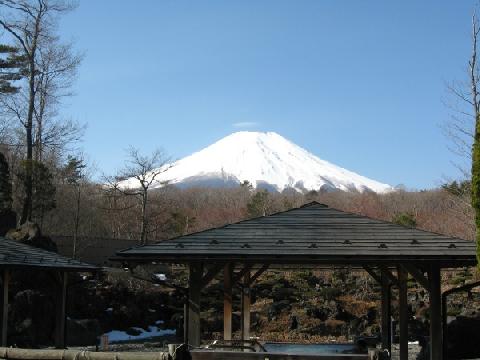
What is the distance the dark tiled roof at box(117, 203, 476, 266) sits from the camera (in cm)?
1117

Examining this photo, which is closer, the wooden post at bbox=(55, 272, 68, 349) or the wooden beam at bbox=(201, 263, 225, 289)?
the wooden beam at bbox=(201, 263, 225, 289)

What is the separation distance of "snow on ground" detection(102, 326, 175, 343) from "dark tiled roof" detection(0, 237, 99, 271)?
11.2 metres

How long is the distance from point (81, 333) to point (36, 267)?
34.8ft

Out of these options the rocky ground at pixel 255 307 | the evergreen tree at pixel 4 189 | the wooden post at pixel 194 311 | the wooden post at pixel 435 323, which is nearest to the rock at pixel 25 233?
the rocky ground at pixel 255 307

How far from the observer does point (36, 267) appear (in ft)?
42.9

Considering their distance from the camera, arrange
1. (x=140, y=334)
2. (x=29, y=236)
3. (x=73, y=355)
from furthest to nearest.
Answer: (x=140, y=334), (x=29, y=236), (x=73, y=355)

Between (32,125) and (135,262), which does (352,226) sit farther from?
(32,125)

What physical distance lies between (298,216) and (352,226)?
1245mm

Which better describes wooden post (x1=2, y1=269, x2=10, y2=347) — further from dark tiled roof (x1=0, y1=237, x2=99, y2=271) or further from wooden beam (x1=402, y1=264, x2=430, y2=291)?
wooden beam (x1=402, y1=264, x2=430, y2=291)

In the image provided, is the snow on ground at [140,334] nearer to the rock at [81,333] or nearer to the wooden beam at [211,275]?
the rock at [81,333]

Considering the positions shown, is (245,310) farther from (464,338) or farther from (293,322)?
(293,322)

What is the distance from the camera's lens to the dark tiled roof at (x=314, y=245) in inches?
440

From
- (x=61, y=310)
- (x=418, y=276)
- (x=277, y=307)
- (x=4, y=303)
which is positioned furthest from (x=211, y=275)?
(x=277, y=307)

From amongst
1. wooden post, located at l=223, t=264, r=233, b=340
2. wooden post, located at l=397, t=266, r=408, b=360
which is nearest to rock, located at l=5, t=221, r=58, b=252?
wooden post, located at l=223, t=264, r=233, b=340
